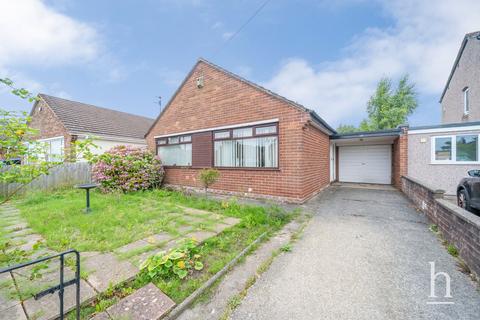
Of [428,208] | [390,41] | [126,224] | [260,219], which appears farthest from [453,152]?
[126,224]

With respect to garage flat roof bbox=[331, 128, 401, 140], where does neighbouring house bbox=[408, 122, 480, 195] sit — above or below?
below

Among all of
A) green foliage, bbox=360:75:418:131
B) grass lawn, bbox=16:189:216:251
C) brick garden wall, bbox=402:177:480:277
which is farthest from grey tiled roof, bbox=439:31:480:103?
grass lawn, bbox=16:189:216:251

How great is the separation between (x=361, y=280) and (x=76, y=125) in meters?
15.4

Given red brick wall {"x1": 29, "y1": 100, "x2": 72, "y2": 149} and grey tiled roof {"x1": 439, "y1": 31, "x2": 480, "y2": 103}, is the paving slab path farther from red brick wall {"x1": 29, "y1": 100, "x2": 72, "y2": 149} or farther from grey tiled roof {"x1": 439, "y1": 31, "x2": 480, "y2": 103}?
grey tiled roof {"x1": 439, "y1": 31, "x2": 480, "y2": 103}

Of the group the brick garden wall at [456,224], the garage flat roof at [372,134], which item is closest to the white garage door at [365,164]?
the garage flat roof at [372,134]

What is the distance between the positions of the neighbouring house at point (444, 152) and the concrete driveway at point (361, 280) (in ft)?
17.8

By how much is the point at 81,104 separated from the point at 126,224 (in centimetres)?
1553

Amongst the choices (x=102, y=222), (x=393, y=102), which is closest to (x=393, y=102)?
(x=393, y=102)

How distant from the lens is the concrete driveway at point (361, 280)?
2.01m

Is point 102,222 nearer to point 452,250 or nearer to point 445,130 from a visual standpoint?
point 452,250

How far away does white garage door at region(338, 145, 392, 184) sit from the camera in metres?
10.9

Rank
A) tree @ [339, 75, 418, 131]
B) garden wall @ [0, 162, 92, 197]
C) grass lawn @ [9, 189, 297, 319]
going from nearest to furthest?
1. grass lawn @ [9, 189, 297, 319]
2. garden wall @ [0, 162, 92, 197]
3. tree @ [339, 75, 418, 131]

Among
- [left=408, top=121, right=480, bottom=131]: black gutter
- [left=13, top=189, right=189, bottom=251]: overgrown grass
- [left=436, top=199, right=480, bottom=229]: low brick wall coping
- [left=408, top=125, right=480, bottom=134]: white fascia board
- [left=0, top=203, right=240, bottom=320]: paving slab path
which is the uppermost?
[left=408, top=121, right=480, bottom=131]: black gutter

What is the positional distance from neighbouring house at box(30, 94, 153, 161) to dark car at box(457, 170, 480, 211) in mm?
14606
